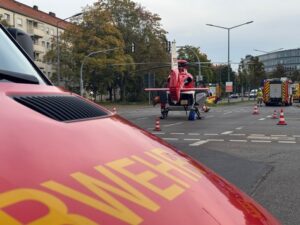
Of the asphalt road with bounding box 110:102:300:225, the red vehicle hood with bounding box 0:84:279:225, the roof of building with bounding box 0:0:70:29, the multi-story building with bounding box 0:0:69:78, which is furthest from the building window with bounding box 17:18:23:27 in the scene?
the red vehicle hood with bounding box 0:84:279:225

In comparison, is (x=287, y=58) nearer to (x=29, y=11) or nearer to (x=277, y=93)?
(x=29, y=11)

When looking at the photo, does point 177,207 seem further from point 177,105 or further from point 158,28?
point 158,28

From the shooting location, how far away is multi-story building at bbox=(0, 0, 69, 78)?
8269cm

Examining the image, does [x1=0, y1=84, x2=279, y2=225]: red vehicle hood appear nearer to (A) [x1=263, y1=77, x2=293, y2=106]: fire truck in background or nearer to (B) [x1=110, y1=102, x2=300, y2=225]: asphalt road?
(B) [x1=110, y1=102, x2=300, y2=225]: asphalt road

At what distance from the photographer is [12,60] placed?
7.62 feet

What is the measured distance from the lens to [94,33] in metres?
66.9

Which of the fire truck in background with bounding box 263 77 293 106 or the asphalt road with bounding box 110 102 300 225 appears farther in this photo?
the fire truck in background with bounding box 263 77 293 106

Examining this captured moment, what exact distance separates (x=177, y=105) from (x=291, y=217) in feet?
61.7

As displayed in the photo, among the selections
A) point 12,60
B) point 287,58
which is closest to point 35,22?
point 287,58

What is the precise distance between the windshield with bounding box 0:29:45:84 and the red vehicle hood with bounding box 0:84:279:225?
0.93 feet

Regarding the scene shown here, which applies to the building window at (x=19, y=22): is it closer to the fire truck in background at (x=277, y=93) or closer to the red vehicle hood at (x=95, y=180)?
the fire truck in background at (x=277, y=93)

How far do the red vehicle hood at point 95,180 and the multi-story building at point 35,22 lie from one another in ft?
259

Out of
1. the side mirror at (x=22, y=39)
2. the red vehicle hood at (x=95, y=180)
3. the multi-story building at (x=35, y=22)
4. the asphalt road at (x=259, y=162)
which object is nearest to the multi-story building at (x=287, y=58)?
the multi-story building at (x=35, y=22)

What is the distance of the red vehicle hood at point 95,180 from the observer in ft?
3.86
